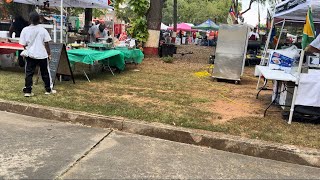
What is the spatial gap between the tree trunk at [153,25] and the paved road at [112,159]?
35.1 feet

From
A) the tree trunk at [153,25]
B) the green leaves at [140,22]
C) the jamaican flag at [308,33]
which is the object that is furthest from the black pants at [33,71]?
the tree trunk at [153,25]

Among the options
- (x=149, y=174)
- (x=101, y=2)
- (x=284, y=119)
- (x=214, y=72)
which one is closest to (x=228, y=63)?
(x=214, y=72)

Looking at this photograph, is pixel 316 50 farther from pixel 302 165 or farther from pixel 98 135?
pixel 98 135

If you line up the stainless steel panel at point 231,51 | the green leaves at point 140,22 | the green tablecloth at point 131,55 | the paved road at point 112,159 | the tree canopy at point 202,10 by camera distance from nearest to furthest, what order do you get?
the paved road at point 112,159
the stainless steel panel at point 231,51
the green tablecloth at point 131,55
the green leaves at point 140,22
the tree canopy at point 202,10

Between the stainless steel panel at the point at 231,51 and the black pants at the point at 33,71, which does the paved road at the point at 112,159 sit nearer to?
Answer: the black pants at the point at 33,71

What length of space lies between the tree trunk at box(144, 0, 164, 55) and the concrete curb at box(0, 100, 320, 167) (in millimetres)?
9987

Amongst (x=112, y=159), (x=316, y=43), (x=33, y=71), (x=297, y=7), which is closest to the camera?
(x=112, y=159)

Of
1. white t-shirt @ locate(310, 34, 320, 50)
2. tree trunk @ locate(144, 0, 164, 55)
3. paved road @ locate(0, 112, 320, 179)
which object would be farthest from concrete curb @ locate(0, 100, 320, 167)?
tree trunk @ locate(144, 0, 164, 55)

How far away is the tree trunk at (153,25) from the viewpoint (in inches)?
601

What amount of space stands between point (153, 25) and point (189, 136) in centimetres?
1118

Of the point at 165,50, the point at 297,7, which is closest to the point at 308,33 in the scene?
the point at 297,7

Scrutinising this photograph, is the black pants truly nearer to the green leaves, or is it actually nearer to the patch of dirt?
the patch of dirt

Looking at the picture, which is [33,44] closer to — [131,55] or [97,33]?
[131,55]

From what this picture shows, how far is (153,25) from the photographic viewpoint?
50.7 ft
